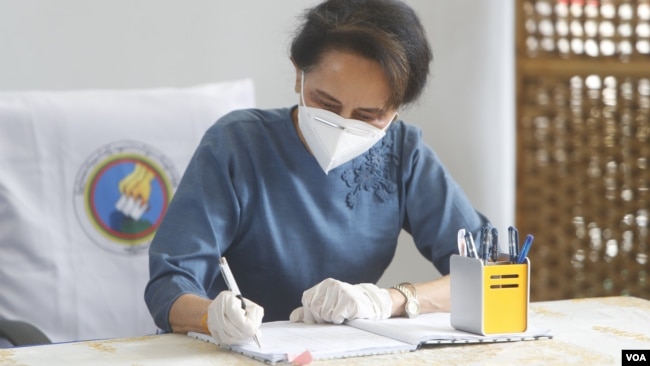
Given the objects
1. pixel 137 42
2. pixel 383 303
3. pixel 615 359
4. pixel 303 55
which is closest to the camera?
pixel 615 359

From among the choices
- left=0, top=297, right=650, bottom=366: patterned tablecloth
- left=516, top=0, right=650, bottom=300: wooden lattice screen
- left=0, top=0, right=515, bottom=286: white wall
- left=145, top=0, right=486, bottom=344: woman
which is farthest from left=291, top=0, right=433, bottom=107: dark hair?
left=516, top=0, right=650, bottom=300: wooden lattice screen

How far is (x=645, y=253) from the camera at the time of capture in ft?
9.95

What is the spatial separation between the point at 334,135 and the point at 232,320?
1.73 feet

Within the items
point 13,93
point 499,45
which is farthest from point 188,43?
point 499,45

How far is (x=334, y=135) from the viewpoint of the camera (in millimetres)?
1754

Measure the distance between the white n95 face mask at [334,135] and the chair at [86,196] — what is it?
577 millimetres

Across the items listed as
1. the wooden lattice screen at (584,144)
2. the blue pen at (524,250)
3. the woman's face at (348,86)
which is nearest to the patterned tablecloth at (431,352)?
the blue pen at (524,250)

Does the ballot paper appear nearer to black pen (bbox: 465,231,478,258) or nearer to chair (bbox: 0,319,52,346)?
black pen (bbox: 465,231,478,258)

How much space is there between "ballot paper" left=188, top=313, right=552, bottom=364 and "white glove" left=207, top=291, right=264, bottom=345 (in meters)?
0.02

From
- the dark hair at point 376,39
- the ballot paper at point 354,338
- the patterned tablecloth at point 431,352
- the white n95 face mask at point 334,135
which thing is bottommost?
the patterned tablecloth at point 431,352

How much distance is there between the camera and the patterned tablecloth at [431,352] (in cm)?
129

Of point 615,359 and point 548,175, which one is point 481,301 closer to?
point 615,359

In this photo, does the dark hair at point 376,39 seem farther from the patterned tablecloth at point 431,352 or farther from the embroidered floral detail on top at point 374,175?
the patterned tablecloth at point 431,352

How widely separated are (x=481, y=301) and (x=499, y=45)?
1825mm
